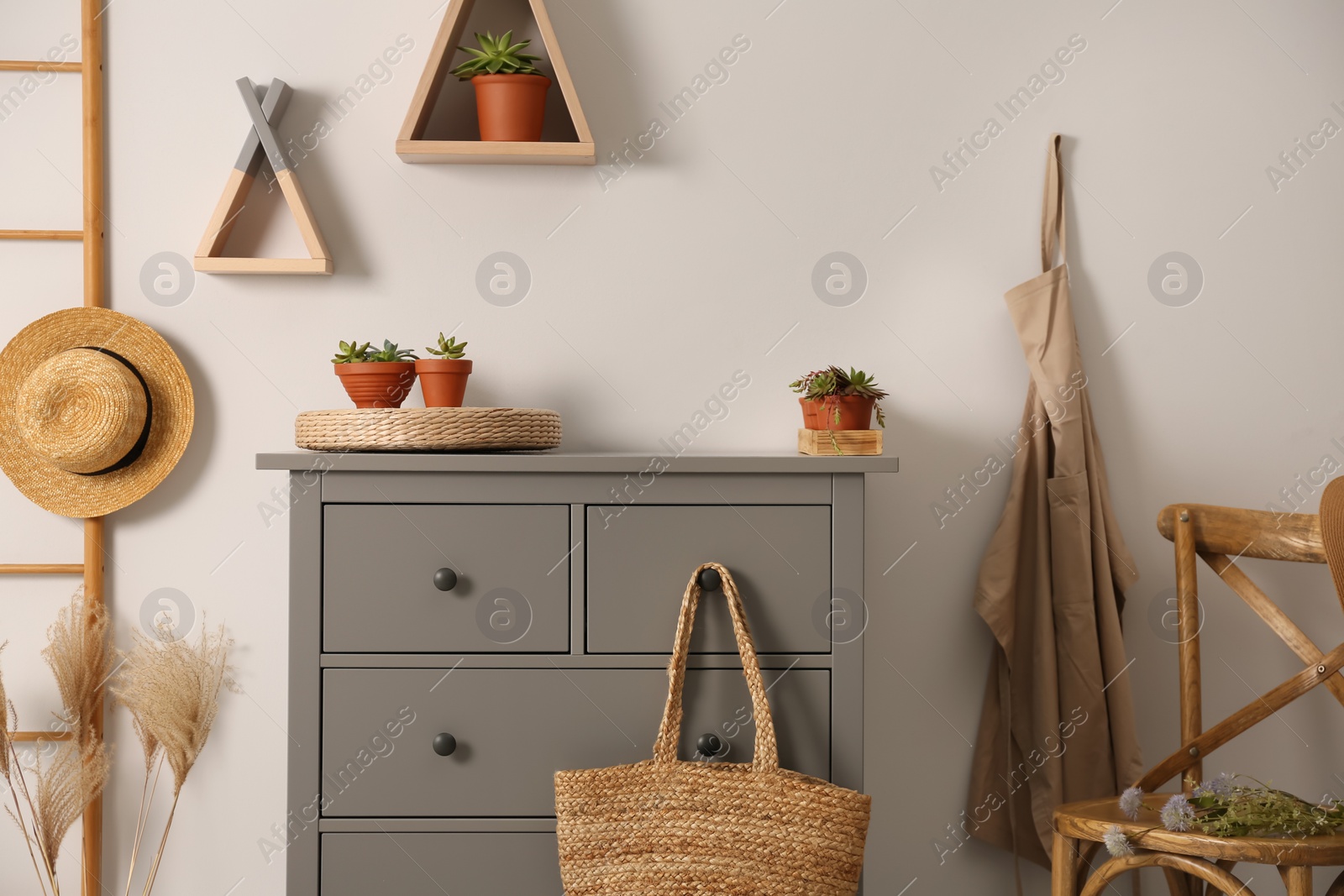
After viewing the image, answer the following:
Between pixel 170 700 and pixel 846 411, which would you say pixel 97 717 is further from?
pixel 846 411

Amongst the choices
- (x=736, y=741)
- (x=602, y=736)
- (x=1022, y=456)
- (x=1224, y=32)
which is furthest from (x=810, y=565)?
(x=1224, y=32)

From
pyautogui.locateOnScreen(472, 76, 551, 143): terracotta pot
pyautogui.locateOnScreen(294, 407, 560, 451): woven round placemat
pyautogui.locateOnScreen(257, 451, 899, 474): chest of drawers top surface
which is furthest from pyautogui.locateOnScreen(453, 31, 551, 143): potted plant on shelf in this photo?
pyautogui.locateOnScreen(257, 451, 899, 474): chest of drawers top surface

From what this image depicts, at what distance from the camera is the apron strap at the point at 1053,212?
197cm

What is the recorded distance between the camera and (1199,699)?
5.64 ft

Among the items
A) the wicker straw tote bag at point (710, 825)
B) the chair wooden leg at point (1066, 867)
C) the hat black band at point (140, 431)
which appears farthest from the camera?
the hat black band at point (140, 431)

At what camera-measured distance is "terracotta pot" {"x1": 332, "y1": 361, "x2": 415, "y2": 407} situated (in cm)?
169

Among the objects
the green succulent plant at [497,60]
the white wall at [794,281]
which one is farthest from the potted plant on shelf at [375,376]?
the green succulent plant at [497,60]

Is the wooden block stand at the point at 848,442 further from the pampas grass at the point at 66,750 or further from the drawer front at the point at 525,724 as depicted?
the pampas grass at the point at 66,750

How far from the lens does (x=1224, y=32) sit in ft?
6.59

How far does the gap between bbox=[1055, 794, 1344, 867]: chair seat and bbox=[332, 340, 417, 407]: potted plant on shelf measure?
148 cm

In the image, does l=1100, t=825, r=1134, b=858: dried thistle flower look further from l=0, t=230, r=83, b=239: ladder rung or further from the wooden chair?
l=0, t=230, r=83, b=239: ladder rung


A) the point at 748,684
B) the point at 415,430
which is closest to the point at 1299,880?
the point at 748,684

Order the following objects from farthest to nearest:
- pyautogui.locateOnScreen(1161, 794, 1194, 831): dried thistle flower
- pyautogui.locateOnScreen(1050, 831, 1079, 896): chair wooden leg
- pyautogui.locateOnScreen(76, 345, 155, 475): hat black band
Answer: pyautogui.locateOnScreen(76, 345, 155, 475): hat black band < pyautogui.locateOnScreen(1050, 831, 1079, 896): chair wooden leg < pyautogui.locateOnScreen(1161, 794, 1194, 831): dried thistle flower

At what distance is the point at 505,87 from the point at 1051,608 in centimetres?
161
